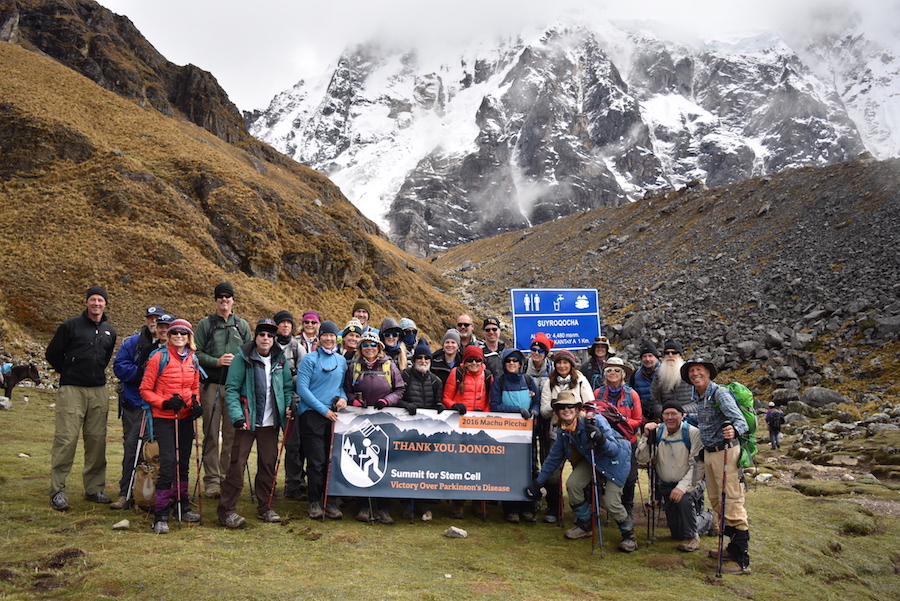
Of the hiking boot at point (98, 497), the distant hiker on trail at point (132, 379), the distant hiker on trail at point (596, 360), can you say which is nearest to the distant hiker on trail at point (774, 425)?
the distant hiker on trail at point (596, 360)

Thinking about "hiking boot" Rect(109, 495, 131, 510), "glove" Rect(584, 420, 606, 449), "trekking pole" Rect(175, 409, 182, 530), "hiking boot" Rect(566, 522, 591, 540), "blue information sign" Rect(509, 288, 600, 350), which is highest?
"blue information sign" Rect(509, 288, 600, 350)

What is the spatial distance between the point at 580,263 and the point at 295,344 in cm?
7206

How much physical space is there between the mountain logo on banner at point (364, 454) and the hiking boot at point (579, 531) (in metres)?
2.85

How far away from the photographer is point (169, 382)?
7156mm

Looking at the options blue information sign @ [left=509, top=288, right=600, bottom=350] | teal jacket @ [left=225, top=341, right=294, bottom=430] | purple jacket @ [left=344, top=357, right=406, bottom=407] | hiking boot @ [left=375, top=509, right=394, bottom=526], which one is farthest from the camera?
blue information sign @ [left=509, top=288, right=600, bottom=350]

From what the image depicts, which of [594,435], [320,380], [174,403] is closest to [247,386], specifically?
[174,403]

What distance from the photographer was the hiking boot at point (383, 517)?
316 inches

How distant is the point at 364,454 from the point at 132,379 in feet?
11.4

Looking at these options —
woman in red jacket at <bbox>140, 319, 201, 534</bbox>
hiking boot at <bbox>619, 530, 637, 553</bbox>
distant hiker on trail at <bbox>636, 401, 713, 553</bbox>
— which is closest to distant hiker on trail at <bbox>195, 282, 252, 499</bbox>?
woman in red jacket at <bbox>140, 319, 201, 534</bbox>

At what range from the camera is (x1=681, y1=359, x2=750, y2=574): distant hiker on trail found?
708 cm

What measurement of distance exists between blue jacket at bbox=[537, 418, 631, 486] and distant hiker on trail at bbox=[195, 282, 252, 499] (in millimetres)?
5017

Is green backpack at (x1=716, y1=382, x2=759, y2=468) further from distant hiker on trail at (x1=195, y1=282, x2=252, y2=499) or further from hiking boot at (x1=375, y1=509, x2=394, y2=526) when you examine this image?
distant hiker on trail at (x1=195, y1=282, x2=252, y2=499)

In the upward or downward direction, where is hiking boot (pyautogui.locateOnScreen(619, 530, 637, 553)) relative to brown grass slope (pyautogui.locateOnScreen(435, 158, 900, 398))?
downward

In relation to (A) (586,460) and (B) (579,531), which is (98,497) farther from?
(A) (586,460)
